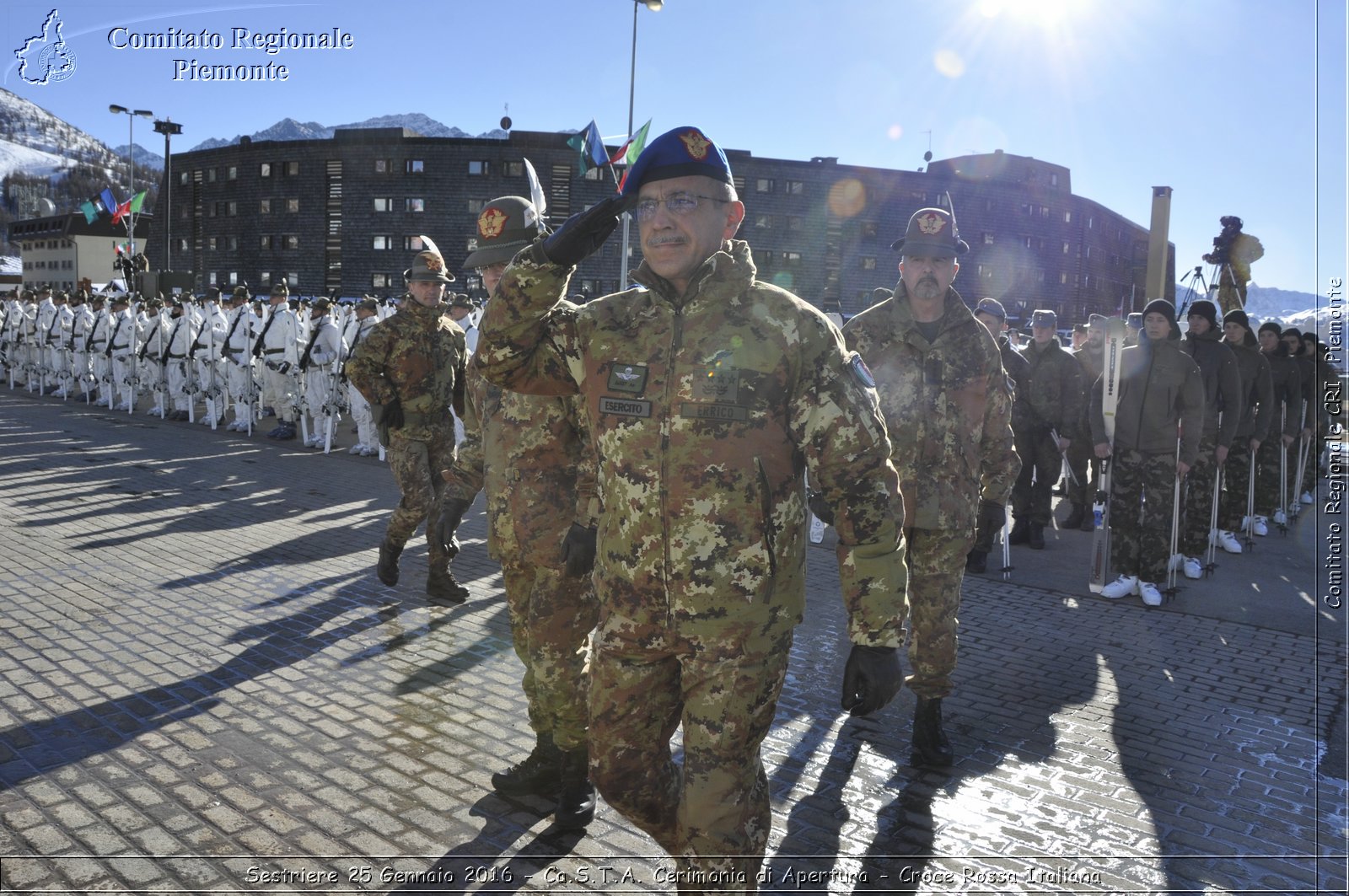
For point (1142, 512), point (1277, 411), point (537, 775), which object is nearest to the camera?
point (537, 775)

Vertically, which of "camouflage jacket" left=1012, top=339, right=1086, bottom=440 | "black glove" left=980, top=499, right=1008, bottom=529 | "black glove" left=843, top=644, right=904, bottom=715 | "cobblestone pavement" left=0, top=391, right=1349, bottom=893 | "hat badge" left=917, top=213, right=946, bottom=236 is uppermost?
"hat badge" left=917, top=213, right=946, bottom=236

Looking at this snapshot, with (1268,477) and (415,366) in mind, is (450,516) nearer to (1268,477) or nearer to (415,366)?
(415,366)

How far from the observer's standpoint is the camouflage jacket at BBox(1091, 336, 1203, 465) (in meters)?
7.96

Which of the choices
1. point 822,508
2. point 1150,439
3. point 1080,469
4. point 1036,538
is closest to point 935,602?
point 822,508

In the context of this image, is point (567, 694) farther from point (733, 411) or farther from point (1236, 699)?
point (1236, 699)

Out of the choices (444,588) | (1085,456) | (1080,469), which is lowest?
(444,588)

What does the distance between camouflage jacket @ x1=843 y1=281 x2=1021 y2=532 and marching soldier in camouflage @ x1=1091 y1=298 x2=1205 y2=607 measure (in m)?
3.75

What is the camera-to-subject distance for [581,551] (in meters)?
3.11

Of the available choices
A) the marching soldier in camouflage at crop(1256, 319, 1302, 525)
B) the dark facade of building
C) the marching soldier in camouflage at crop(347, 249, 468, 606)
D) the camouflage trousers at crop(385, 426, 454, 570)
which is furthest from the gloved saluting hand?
the dark facade of building

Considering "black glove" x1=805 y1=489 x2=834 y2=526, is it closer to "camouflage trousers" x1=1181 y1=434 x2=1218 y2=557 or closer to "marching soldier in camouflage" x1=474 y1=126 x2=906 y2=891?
"marching soldier in camouflage" x1=474 y1=126 x2=906 y2=891

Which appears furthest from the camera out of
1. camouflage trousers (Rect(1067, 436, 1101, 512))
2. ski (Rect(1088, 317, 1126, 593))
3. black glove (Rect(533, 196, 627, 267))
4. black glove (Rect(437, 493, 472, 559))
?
camouflage trousers (Rect(1067, 436, 1101, 512))

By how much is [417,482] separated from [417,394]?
0.62m

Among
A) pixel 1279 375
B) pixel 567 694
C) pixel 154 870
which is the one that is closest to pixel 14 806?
pixel 154 870

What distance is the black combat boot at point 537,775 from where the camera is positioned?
164 inches
